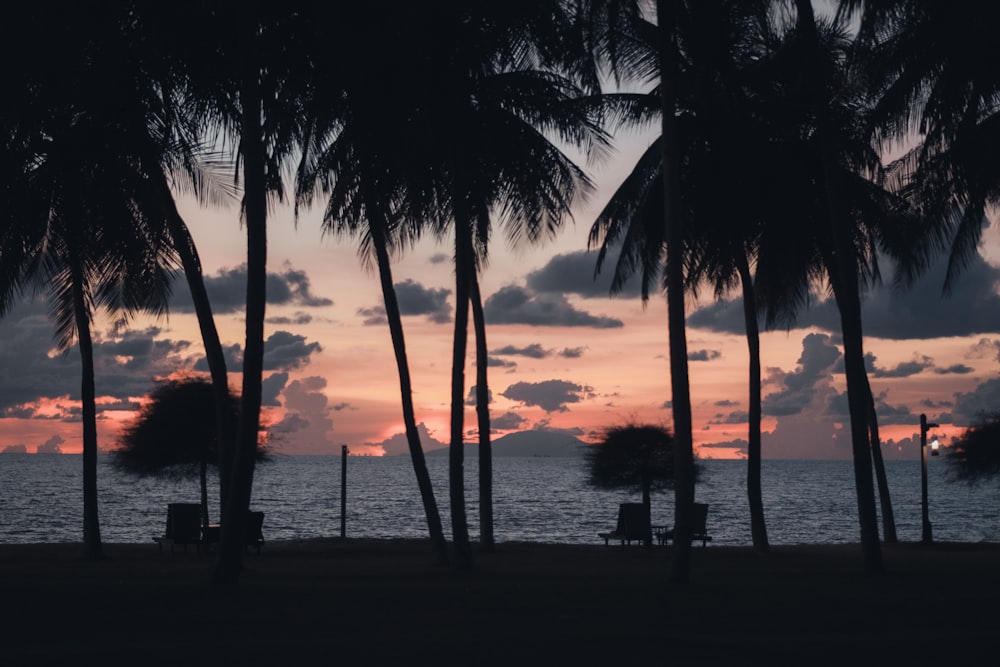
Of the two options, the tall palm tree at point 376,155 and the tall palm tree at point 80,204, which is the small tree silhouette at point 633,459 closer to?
the tall palm tree at point 376,155

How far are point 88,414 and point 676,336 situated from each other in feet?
38.6

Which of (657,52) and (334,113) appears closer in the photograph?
(657,52)

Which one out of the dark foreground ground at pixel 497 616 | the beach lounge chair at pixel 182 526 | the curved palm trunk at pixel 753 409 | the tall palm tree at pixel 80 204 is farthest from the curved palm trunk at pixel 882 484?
the tall palm tree at pixel 80 204

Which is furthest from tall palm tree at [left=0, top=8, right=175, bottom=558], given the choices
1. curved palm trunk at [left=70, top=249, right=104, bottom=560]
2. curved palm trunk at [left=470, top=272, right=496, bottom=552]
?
curved palm trunk at [left=470, top=272, right=496, bottom=552]

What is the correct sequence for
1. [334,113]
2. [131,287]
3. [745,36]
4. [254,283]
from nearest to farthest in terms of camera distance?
[254,283], [334,113], [745,36], [131,287]

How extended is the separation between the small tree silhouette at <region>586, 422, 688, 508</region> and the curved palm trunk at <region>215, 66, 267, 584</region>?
67.7ft

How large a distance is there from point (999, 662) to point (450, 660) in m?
3.89

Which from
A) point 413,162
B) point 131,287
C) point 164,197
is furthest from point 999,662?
point 131,287

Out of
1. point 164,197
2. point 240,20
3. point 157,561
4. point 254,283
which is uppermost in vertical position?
point 240,20

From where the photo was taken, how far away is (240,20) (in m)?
14.2

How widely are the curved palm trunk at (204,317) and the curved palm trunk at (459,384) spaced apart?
3621mm

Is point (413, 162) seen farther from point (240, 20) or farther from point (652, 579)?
point (652, 579)

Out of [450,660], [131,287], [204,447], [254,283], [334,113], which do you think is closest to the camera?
[450,660]

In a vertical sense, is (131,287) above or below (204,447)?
above
